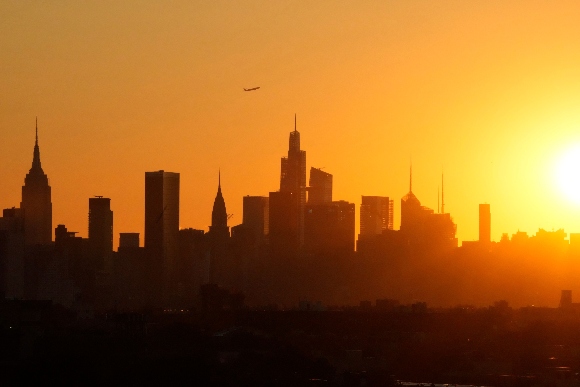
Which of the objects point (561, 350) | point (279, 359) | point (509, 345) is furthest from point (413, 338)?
point (279, 359)

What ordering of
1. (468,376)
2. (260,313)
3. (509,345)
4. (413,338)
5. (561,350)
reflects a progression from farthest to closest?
(260,313) < (413,338) < (509,345) < (561,350) < (468,376)

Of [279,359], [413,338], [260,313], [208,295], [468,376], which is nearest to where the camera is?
[468,376]

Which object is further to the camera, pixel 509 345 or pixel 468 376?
pixel 509 345

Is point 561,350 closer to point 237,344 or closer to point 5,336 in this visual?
point 237,344

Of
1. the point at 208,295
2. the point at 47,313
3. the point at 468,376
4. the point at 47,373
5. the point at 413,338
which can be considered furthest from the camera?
the point at 208,295

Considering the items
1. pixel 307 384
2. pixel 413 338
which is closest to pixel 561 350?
pixel 413 338

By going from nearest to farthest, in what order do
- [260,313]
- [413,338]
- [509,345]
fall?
[509,345] → [413,338] → [260,313]

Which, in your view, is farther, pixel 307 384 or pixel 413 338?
pixel 413 338

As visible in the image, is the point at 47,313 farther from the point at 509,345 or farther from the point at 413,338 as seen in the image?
the point at 509,345
